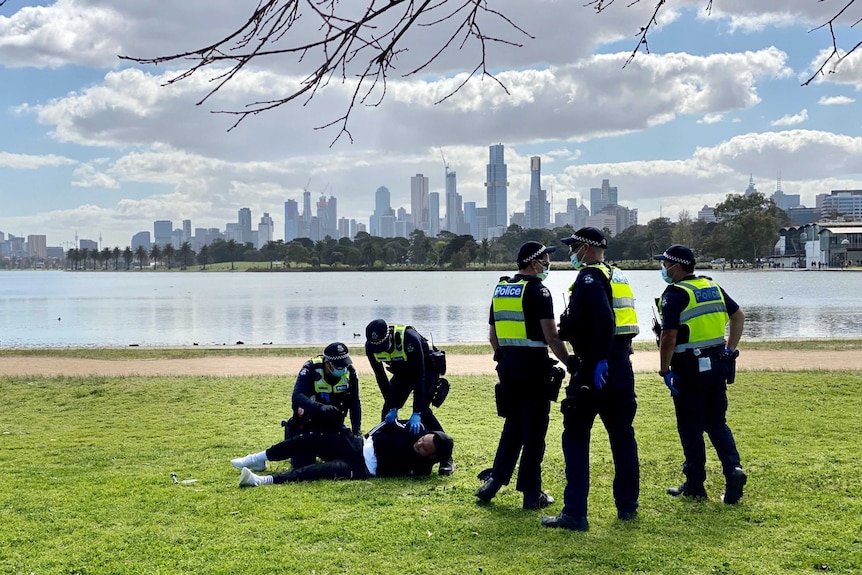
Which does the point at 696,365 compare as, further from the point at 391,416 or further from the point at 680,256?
the point at 391,416

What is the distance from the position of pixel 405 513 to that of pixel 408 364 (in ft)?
6.21

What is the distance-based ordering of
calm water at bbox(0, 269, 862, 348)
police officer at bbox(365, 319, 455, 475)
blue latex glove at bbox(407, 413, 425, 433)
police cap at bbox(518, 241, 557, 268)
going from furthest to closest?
calm water at bbox(0, 269, 862, 348) → police officer at bbox(365, 319, 455, 475) → blue latex glove at bbox(407, 413, 425, 433) → police cap at bbox(518, 241, 557, 268)

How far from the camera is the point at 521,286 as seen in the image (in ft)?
20.6

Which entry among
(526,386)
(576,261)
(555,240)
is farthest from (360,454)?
(555,240)

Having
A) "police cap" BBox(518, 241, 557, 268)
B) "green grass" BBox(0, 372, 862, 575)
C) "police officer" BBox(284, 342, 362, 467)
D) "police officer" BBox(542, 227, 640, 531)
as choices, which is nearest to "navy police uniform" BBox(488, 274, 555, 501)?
"police cap" BBox(518, 241, 557, 268)

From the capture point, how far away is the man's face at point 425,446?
7367 millimetres

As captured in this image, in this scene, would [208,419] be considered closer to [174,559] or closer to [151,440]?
[151,440]

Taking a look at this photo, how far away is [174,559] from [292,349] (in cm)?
1921

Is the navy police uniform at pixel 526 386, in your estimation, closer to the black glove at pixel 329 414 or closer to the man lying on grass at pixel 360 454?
the man lying on grass at pixel 360 454

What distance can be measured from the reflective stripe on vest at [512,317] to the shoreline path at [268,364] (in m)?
10.1

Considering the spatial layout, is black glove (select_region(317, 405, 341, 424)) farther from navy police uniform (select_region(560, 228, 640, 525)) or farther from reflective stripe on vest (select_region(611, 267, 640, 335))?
reflective stripe on vest (select_region(611, 267, 640, 335))

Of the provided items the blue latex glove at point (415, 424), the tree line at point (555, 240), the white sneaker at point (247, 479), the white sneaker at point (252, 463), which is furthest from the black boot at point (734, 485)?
the tree line at point (555, 240)

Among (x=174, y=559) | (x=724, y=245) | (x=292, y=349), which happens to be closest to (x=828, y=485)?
(x=174, y=559)

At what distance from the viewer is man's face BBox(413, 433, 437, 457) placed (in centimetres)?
737
